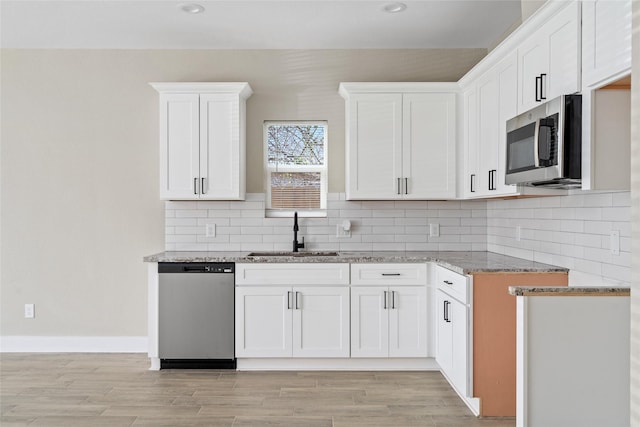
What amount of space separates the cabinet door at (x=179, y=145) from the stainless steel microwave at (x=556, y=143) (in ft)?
8.53

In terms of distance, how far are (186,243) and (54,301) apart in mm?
1285

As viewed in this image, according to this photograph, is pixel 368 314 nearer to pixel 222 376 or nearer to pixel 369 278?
pixel 369 278

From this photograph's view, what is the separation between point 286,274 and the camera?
12.6 ft

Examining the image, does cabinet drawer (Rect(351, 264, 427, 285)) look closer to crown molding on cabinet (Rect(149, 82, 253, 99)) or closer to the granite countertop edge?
crown molding on cabinet (Rect(149, 82, 253, 99))

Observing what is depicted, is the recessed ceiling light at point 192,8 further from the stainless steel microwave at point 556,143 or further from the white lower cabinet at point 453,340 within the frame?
the white lower cabinet at point 453,340

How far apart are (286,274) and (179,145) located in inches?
54.9

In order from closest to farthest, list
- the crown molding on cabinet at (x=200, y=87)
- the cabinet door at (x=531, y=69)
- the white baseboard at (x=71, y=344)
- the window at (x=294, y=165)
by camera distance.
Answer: the cabinet door at (x=531, y=69)
the crown molding on cabinet at (x=200, y=87)
the white baseboard at (x=71, y=344)
the window at (x=294, y=165)

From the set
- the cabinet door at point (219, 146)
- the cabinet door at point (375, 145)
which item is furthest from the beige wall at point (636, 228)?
the cabinet door at point (219, 146)

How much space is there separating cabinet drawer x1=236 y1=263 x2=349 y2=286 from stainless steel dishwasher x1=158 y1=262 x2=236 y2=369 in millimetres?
113

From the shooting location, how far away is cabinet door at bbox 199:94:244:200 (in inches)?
163

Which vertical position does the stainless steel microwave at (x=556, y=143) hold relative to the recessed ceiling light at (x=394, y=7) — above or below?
below

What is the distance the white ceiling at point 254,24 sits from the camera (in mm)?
3590

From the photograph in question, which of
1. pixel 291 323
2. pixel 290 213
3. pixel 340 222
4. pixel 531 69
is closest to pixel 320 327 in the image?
pixel 291 323

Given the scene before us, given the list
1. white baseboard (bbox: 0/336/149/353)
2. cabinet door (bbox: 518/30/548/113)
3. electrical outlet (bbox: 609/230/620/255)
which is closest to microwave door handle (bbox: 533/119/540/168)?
cabinet door (bbox: 518/30/548/113)
